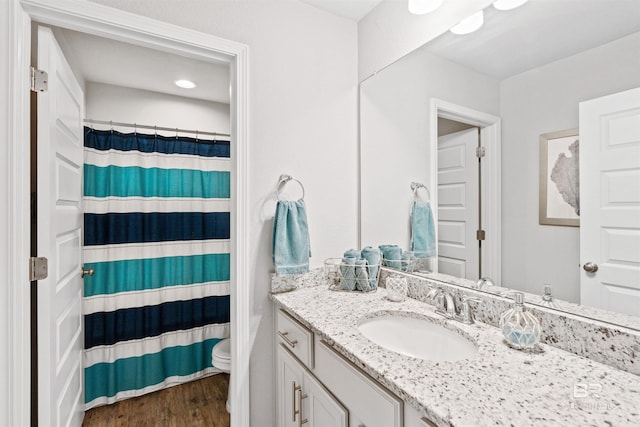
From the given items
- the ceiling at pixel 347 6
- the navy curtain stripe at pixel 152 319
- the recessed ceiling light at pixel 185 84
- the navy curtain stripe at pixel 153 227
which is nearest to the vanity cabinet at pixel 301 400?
the navy curtain stripe at pixel 152 319

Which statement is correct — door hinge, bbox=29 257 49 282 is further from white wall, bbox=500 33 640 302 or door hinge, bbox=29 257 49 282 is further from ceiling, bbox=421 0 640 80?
ceiling, bbox=421 0 640 80

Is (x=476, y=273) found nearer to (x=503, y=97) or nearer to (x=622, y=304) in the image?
(x=622, y=304)

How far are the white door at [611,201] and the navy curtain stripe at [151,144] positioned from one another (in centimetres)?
231

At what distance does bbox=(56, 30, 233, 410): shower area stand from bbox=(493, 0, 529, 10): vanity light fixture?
65.1 inches

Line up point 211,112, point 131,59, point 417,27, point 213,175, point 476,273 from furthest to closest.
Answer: point 211,112 → point 213,175 → point 131,59 → point 417,27 → point 476,273

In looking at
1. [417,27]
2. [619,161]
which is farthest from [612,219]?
[417,27]

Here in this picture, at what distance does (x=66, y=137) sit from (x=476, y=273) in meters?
1.92

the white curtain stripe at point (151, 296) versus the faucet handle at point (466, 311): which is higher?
the faucet handle at point (466, 311)

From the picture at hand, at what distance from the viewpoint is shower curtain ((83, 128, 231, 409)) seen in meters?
2.15

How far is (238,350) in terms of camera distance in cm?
148

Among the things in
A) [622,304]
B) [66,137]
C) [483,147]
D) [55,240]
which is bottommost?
[622,304]

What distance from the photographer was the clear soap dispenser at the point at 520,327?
91 centimetres

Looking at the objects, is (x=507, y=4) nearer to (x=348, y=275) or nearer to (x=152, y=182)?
(x=348, y=275)

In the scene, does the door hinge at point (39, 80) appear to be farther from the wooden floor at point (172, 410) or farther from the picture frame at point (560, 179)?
the wooden floor at point (172, 410)
